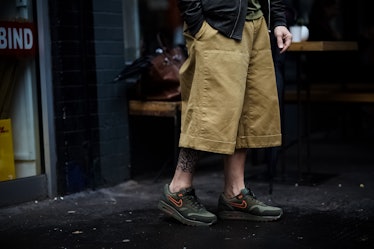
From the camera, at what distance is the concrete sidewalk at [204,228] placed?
12.9 feet

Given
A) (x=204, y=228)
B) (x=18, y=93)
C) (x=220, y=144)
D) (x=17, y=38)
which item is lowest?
(x=204, y=228)

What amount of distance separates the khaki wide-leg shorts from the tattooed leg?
10cm

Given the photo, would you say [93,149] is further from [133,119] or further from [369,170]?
[369,170]

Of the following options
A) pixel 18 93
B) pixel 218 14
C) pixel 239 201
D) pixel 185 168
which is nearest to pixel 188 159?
pixel 185 168

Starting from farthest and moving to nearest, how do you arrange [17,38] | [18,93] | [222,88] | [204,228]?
[18,93]
[17,38]
[204,228]
[222,88]

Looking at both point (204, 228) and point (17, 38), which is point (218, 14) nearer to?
point (204, 228)

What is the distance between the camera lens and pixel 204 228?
13.7 ft

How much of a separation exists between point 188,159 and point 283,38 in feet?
3.14

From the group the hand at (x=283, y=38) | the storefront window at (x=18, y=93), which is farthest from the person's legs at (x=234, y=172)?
the storefront window at (x=18, y=93)

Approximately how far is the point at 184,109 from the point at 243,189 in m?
0.63

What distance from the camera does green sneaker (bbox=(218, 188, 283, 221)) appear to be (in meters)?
4.32

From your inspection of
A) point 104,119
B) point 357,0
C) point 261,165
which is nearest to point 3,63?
point 104,119

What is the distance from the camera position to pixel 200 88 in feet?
13.4

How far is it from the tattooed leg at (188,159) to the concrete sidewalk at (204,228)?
13.8 inches
